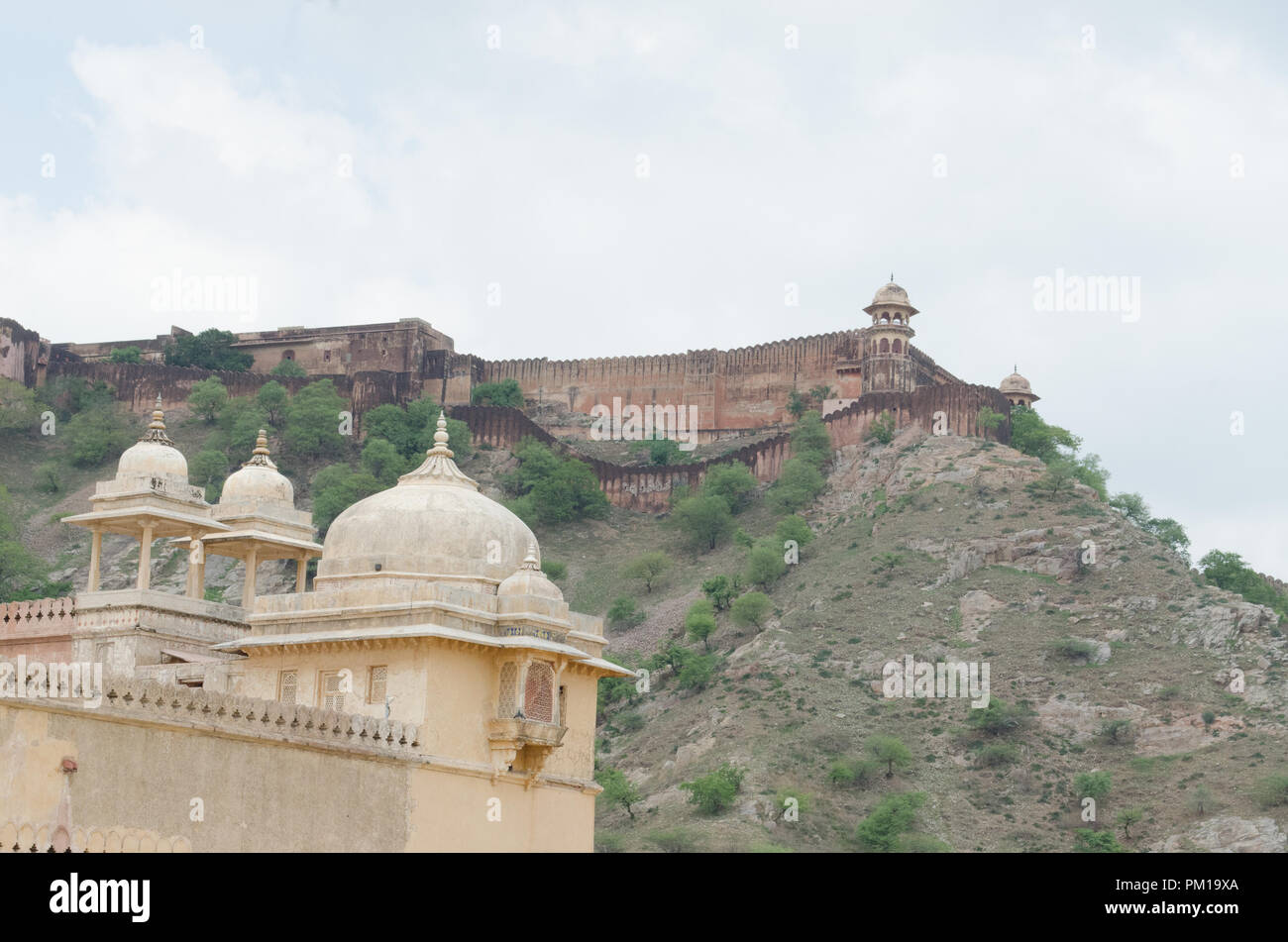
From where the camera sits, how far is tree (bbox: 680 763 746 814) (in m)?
46.0

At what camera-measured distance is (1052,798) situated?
1886 inches

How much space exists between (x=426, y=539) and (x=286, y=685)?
2.43 m

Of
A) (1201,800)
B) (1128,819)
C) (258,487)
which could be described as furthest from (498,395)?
(258,487)

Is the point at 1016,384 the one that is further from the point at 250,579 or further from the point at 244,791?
the point at 244,791

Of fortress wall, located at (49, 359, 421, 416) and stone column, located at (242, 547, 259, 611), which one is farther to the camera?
fortress wall, located at (49, 359, 421, 416)

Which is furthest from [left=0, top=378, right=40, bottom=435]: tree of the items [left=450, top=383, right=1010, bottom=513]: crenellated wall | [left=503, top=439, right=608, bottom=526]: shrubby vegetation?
[left=503, top=439, right=608, bottom=526]: shrubby vegetation

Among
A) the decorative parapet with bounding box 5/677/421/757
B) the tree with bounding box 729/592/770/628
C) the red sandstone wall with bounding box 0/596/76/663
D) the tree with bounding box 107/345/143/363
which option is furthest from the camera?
the tree with bounding box 107/345/143/363

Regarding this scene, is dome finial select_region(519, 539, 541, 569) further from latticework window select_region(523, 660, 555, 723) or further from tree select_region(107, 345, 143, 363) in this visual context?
tree select_region(107, 345, 143, 363)

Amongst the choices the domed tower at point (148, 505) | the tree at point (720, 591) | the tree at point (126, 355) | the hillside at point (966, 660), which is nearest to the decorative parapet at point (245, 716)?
the domed tower at point (148, 505)

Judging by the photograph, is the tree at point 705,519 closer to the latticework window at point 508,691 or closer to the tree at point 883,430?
the tree at point 883,430

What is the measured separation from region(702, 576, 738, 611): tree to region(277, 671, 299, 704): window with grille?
33.7 meters

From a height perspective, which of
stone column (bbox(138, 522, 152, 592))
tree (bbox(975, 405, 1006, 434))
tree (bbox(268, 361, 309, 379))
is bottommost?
stone column (bbox(138, 522, 152, 592))

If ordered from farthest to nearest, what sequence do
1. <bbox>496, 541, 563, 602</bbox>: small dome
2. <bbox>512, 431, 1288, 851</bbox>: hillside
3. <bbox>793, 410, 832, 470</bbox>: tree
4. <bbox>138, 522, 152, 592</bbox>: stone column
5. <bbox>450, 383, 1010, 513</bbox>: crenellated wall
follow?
<bbox>793, 410, 832, 470</bbox>: tree, <bbox>450, 383, 1010, 513</bbox>: crenellated wall, <bbox>512, 431, 1288, 851</bbox>: hillside, <bbox>138, 522, 152, 592</bbox>: stone column, <bbox>496, 541, 563, 602</bbox>: small dome

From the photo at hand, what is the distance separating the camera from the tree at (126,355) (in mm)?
76375
